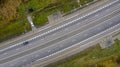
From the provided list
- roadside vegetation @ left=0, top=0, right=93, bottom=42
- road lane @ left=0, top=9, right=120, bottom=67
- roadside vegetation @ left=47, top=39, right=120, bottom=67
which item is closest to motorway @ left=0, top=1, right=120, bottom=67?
road lane @ left=0, top=9, right=120, bottom=67

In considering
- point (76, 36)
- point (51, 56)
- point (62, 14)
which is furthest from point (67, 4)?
point (51, 56)

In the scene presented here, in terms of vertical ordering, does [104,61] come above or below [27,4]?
below

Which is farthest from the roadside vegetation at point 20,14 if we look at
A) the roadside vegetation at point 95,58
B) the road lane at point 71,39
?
the roadside vegetation at point 95,58

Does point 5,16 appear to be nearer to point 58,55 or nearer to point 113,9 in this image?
point 58,55

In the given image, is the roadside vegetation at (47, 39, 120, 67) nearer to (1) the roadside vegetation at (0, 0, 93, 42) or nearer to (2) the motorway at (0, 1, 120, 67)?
(2) the motorway at (0, 1, 120, 67)

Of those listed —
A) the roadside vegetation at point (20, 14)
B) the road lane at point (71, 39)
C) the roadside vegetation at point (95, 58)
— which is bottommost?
the roadside vegetation at point (95, 58)

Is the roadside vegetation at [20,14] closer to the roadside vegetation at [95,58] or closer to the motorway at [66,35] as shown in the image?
the motorway at [66,35]
